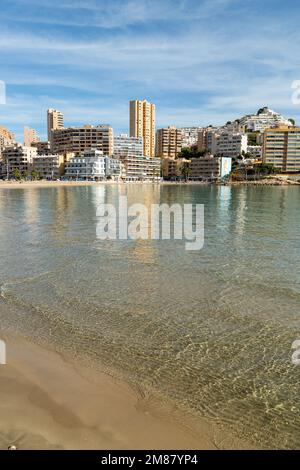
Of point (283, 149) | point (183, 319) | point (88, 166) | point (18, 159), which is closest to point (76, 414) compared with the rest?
point (183, 319)

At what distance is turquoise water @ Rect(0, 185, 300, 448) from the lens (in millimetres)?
6750

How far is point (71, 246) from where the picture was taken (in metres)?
21.0

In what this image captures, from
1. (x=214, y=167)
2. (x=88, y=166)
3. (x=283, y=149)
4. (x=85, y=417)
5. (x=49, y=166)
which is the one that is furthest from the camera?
(x=214, y=167)

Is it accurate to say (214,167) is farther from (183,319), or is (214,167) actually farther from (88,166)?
(183,319)

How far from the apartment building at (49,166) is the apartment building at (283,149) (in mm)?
99770

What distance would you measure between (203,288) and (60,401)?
299 inches

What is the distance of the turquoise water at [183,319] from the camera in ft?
22.1

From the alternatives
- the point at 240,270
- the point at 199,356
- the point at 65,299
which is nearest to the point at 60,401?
the point at 199,356

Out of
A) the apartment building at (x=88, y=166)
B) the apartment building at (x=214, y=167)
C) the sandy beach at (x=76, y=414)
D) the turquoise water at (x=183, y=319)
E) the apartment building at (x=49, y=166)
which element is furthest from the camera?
the apartment building at (x=214, y=167)

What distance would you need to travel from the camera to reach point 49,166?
176750 mm

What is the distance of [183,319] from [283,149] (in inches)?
7710

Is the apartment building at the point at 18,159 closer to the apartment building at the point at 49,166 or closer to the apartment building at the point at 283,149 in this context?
the apartment building at the point at 49,166

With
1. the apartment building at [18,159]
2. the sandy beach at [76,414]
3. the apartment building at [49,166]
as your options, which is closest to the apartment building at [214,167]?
the apartment building at [49,166]

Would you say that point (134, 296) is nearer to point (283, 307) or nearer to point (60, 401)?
point (283, 307)
